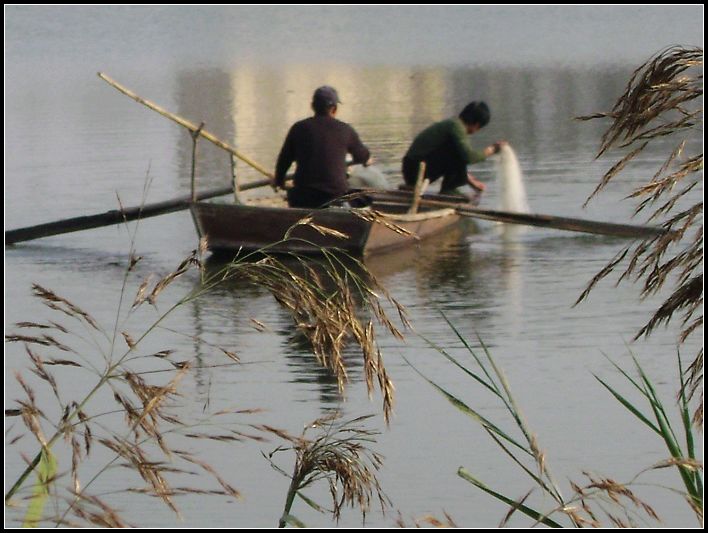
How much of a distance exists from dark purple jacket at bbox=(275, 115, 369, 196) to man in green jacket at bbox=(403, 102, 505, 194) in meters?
1.52

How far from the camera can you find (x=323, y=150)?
37.8ft

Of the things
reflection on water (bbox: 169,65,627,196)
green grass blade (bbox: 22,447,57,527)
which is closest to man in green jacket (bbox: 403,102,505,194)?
reflection on water (bbox: 169,65,627,196)

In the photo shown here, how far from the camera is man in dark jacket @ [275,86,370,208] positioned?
1155 centimetres

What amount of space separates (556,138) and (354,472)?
673 inches

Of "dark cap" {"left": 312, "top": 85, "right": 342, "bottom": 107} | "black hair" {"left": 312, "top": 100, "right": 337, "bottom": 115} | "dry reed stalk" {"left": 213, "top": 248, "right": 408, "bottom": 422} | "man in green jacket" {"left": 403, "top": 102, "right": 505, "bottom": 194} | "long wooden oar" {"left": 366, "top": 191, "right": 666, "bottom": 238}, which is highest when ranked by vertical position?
"dry reed stalk" {"left": 213, "top": 248, "right": 408, "bottom": 422}

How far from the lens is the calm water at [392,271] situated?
21.7 feet

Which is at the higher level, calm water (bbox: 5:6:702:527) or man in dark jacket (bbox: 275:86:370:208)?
man in dark jacket (bbox: 275:86:370:208)

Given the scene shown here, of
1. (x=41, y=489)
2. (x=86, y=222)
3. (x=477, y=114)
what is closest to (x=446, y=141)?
(x=477, y=114)

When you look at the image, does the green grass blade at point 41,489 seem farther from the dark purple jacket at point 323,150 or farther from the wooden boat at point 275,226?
the dark purple jacket at point 323,150

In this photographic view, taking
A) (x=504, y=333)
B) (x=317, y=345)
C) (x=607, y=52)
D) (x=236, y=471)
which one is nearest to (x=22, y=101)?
(x=607, y=52)

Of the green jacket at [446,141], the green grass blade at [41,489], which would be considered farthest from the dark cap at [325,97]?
the green grass blade at [41,489]

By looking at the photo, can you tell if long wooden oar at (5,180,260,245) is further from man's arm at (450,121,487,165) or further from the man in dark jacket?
man's arm at (450,121,487,165)

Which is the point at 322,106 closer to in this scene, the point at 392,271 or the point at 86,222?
the point at 392,271

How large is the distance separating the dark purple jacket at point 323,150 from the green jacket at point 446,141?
1.46m
